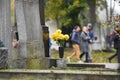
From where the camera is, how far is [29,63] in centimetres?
1559

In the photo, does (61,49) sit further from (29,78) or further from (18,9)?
(29,78)

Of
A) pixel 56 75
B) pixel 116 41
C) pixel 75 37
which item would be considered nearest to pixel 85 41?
pixel 75 37

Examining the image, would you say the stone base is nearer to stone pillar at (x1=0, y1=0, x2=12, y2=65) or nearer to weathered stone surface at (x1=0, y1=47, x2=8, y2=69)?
stone pillar at (x1=0, y1=0, x2=12, y2=65)

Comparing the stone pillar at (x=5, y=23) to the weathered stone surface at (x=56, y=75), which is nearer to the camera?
the weathered stone surface at (x=56, y=75)

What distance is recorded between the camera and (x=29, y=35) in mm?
15750

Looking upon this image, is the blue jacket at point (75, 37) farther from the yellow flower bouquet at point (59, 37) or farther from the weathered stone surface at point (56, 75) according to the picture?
the weathered stone surface at point (56, 75)

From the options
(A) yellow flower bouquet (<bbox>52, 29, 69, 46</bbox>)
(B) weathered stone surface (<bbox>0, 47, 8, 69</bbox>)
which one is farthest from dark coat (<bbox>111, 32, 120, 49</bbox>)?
(B) weathered stone surface (<bbox>0, 47, 8, 69</bbox>)

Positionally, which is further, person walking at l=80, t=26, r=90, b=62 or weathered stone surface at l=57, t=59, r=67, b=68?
person walking at l=80, t=26, r=90, b=62

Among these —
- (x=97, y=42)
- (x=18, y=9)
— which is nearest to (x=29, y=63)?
(x=18, y=9)

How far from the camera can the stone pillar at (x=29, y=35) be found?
15539mm

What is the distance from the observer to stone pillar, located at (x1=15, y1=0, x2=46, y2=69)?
15539 millimetres

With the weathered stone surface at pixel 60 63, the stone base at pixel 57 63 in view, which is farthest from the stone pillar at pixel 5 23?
the weathered stone surface at pixel 60 63

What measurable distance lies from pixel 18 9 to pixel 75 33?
6.88m

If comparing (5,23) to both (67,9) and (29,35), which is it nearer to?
(29,35)
